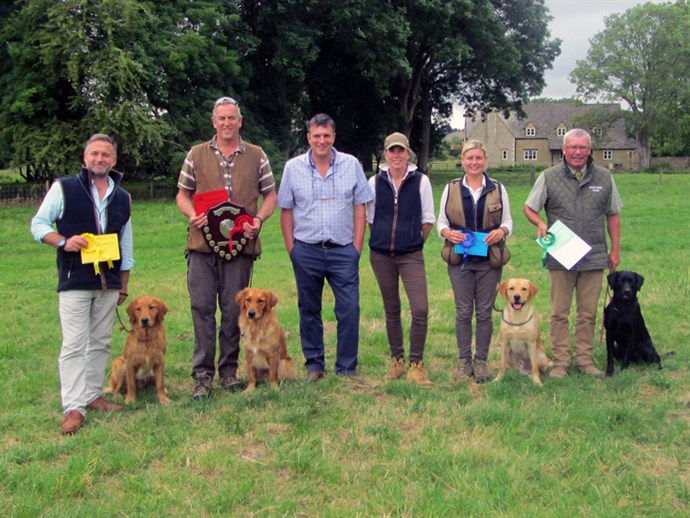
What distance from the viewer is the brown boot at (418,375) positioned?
226 inches

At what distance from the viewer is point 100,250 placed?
486cm

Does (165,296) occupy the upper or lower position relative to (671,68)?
lower

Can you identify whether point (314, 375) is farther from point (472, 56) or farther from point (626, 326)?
point (472, 56)

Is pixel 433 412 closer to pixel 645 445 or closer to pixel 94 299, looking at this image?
pixel 645 445

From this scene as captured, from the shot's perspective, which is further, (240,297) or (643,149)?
(643,149)

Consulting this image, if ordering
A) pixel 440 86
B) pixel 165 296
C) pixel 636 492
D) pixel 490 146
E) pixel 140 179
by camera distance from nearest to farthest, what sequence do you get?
pixel 636 492 < pixel 165 296 < pixel 140 179 < pixel 440 86 < pixel 490 146

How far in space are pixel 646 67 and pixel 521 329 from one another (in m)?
61.9

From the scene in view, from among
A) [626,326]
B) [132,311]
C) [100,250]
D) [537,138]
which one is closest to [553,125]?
[537,138]

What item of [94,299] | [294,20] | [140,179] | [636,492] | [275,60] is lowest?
[636,492]

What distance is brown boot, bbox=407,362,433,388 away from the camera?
5750mm

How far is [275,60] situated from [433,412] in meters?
24.6

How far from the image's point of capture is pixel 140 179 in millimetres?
26922

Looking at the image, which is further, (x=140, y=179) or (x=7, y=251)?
(x=140, y=179)

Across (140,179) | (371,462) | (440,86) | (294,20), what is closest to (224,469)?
(371,462)
